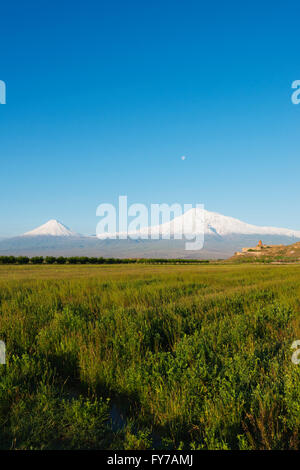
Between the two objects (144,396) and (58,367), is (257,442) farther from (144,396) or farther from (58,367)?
(58,367)

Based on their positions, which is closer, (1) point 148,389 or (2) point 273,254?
(1) point 148,389

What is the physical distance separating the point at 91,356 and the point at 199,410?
5.83 feet

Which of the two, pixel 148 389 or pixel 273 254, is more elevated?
pixel 148 389

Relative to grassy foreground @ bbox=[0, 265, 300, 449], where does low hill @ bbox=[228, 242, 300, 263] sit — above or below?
below

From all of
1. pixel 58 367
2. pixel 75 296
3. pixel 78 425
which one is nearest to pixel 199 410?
pixel 78 425

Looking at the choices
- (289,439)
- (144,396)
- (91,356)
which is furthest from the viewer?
(91,356)

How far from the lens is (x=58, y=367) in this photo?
4.15 m

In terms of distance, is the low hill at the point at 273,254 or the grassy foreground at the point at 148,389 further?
the low hill at the point at 273,254

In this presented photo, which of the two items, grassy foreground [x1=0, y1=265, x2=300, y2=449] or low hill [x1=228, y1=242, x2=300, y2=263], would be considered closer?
grassy foreground [x1=0, y1=265, x2=300, y2=449]

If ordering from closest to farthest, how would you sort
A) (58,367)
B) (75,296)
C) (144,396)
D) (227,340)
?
1. (144,396)
2. (58,367)
3. (227,340)
4. (75,296)

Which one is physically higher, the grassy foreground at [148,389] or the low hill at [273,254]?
the grassy foreground at [148,389]

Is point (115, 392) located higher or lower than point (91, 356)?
lower

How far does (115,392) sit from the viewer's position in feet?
11.6
